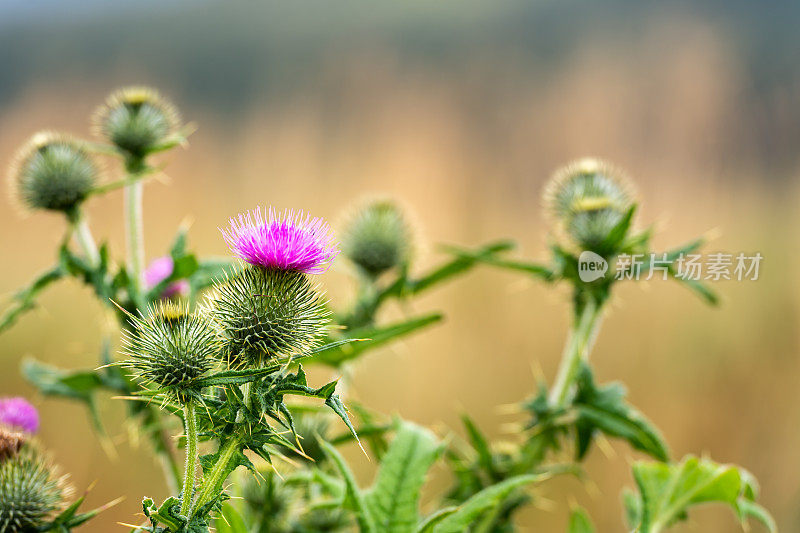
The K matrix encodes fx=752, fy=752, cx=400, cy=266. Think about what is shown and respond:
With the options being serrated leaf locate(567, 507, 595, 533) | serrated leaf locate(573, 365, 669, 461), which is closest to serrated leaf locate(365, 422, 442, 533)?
serrated leaf locate(573, 365, 669, 461)

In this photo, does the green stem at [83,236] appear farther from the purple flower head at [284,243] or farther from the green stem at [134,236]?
the purple flower head at [284,243]

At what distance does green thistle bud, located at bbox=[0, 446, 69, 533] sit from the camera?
4.63ft

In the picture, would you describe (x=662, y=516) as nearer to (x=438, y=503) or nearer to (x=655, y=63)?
(x=438, y=503)

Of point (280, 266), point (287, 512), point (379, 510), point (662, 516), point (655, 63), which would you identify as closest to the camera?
point (280, 266)

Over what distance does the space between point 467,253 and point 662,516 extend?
2.81ft

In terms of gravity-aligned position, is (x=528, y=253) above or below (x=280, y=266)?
above

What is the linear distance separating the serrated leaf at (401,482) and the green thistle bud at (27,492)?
0.63 m

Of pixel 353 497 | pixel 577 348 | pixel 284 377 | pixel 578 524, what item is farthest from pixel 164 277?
pixel 578 524

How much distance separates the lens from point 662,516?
173 centimetres

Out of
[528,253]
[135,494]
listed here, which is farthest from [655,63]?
[135,494]

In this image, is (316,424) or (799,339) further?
(799,339)

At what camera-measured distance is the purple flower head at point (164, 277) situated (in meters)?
2.00

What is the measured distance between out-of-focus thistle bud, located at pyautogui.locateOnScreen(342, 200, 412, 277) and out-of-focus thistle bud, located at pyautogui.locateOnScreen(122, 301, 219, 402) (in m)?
1.45

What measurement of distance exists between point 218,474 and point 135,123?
1.46 metres
